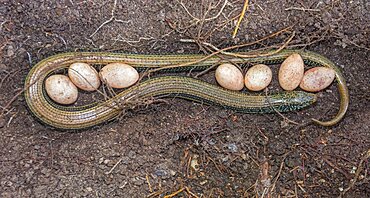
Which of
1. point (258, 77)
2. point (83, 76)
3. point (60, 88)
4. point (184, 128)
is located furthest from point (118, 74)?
point (258, 77)

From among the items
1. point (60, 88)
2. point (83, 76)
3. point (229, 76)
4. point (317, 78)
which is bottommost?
point (60, 88)

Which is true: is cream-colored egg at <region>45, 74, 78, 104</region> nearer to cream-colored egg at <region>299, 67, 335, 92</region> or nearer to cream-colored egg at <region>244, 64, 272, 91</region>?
cream-colored egg at <region>244, 64, 272, 91</region>

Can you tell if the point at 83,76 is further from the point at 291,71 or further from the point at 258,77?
the point at 291,71

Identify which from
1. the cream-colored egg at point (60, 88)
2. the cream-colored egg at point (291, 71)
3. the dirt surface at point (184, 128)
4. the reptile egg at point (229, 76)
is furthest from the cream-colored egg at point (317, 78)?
the cream-colored egg at point (60, 88)

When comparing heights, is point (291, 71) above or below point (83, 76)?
above

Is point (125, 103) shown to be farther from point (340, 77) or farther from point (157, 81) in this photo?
point (340, 77)

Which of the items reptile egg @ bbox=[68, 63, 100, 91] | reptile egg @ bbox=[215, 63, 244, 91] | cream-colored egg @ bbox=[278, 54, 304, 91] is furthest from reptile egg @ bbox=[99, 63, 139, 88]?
cream-colored egg @ bbox=[278, 54, 304, 91]

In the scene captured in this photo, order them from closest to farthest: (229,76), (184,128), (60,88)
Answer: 1. (60,88)
2. (229,76)
3. (184,128)
